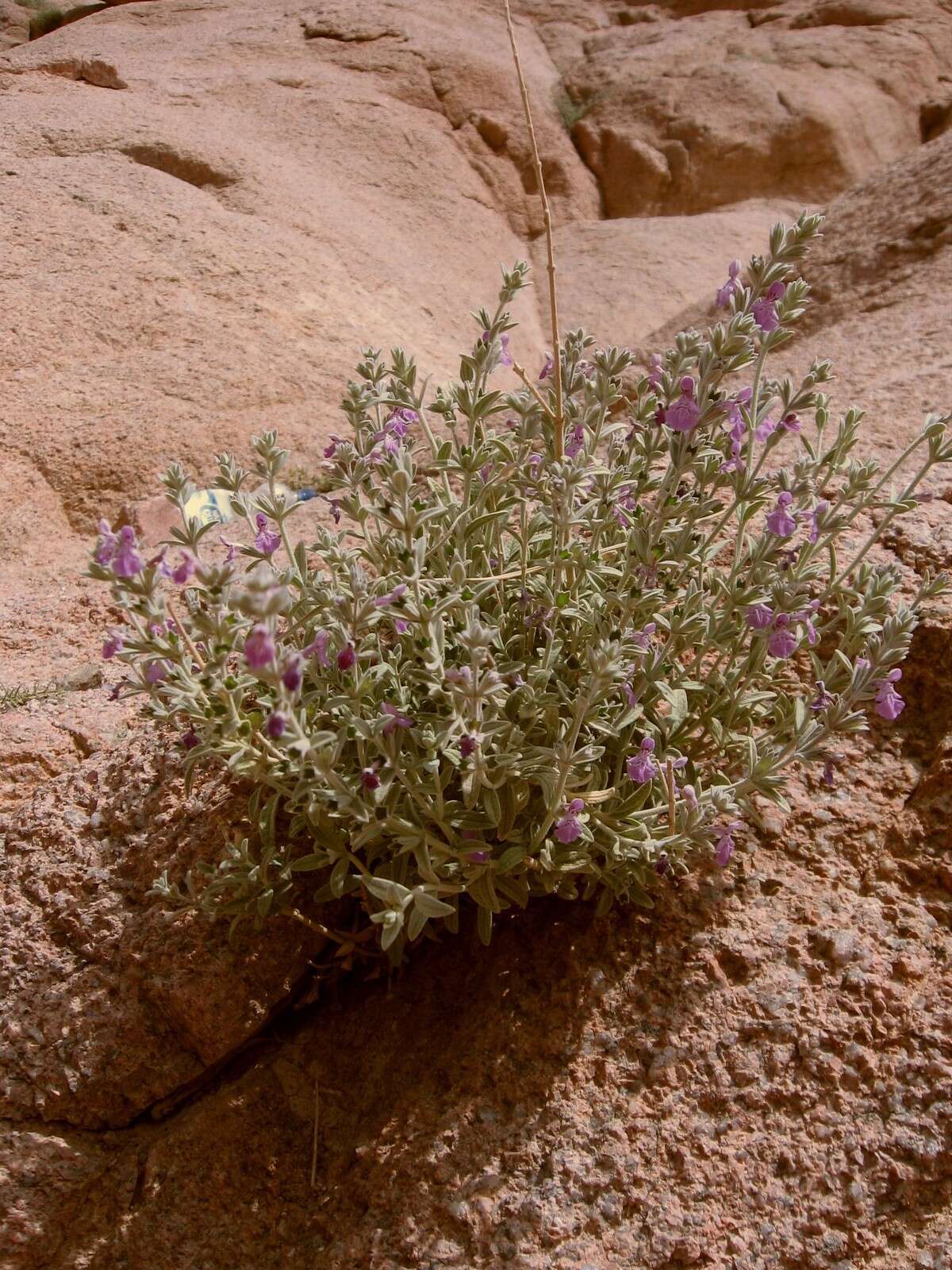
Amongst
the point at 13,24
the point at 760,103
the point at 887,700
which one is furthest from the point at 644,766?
the point at 13,24

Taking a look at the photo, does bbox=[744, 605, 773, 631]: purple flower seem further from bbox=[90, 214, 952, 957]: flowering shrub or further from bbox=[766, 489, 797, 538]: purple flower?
bbox=[766, 489, 797, 538]: purple flower

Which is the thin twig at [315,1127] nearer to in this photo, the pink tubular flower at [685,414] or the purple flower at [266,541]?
the purple flower at [266,541]

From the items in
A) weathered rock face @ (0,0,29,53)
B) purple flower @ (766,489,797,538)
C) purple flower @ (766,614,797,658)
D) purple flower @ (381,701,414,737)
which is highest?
purple flower @ (766,489,797,538)

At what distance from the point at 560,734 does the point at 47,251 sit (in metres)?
5.56

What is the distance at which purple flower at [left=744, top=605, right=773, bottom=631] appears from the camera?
88.4 inches

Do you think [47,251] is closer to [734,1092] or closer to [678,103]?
[734,1092]

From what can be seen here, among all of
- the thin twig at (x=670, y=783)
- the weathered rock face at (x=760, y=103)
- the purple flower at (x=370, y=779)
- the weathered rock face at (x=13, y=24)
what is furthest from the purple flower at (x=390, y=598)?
the weathered rock face at (x=13, y=24)

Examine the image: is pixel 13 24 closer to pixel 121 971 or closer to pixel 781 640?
pixel 121 971

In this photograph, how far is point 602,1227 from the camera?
208 centimetres

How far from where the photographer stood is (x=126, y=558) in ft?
5.90

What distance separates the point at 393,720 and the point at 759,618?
0.85 m

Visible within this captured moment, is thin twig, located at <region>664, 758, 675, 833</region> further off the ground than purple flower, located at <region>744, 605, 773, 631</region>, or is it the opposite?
purple flower, located at <region>744, 605, 773, 631</region>

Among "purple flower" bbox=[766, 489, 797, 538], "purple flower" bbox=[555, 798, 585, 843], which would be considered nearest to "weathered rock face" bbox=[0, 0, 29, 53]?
"purple flower" bbox=[766, 489, 797, 538]

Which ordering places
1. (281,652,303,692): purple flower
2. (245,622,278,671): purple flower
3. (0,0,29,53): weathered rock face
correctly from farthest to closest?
(0,0,29,53): weathered rock face → (281,652,303,692): purple flower → (245,622,278,671): purple flower
